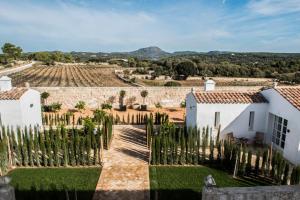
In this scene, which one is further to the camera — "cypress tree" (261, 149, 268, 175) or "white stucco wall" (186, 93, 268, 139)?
"white stucco wall" (186, 93, 268, 139)

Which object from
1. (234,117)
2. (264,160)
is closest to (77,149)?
(264,160)

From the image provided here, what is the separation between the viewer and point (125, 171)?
11.4 metres

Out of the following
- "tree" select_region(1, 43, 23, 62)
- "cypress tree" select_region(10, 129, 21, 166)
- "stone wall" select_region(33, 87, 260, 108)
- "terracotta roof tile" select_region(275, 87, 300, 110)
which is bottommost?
"cypress tree" select_region(10, 129, 21, 166)

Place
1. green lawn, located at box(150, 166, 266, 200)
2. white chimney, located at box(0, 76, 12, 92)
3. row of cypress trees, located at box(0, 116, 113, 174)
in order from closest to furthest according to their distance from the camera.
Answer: green lawn, located at box(150, 166, 266, 200)
row of cypress trees, located at box(0, 116, 113, 174)
white chimney, located at box(0, 76, 12, 92)

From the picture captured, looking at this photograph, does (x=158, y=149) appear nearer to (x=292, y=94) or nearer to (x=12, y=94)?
(x=292, y=94)

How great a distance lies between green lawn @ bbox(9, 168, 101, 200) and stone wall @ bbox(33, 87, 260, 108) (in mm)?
15814

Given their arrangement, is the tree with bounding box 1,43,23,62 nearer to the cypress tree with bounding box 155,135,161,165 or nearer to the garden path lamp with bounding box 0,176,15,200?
the cypress tree with bounding box 155,135,161,165

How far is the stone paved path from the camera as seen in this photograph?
9.47 meters

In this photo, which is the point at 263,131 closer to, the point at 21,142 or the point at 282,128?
the point at 282,128

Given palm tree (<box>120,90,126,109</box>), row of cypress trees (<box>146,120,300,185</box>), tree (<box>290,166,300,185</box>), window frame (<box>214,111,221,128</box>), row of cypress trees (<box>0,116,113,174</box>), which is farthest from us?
palm tree (<box>120,90,126,109</box>)

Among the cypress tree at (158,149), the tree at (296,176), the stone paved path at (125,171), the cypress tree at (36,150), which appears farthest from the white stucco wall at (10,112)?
the tree at (296,176)

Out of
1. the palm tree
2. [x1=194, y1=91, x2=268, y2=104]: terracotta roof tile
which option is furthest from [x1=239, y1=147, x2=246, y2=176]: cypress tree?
the palm tree

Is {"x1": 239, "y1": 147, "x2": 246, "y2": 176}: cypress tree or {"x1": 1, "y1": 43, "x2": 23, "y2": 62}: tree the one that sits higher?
{"x1": 1, "y1": 43, "x2": 23, "y2": 62}: tree

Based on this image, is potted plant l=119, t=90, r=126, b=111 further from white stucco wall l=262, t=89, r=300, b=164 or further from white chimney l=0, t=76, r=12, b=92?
white stucco wall l=262, t=89, r=300, b=164
